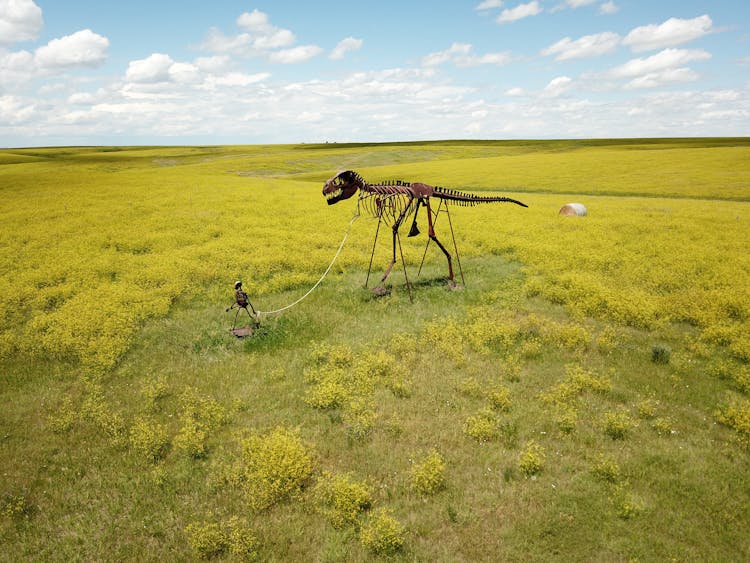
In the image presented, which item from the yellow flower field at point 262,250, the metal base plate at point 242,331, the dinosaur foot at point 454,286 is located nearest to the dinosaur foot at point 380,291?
the dinosaur foot at point 454,286

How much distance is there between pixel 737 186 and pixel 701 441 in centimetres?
3256

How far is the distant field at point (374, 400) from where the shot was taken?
19.9ft

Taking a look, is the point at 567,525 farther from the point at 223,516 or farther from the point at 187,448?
the point at 187,448

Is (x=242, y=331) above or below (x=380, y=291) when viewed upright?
below

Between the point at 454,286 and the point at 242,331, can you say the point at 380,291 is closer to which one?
the point at 454,286

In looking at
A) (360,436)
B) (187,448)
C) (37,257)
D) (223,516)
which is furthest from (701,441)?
(37,257)

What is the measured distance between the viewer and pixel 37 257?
51.4 ft

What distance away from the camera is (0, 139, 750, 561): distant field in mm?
6051

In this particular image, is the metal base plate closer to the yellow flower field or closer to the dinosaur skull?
the yellow flower field

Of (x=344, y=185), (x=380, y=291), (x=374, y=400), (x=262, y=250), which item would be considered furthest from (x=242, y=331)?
(x=262, y=250)

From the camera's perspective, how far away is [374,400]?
8.71 meters

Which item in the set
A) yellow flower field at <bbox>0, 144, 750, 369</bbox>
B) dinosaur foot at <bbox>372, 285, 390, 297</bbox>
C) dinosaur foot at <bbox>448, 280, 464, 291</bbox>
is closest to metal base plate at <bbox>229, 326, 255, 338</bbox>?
yellow flower field at <bbox>0, 144, 750, 369</bbox>

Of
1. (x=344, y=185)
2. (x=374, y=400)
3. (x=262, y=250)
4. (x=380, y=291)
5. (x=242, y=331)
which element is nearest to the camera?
(x=374, y=400)

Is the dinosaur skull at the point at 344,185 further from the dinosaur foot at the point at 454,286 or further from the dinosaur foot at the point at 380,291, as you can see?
the dinosaur foot at the point at 454,286
